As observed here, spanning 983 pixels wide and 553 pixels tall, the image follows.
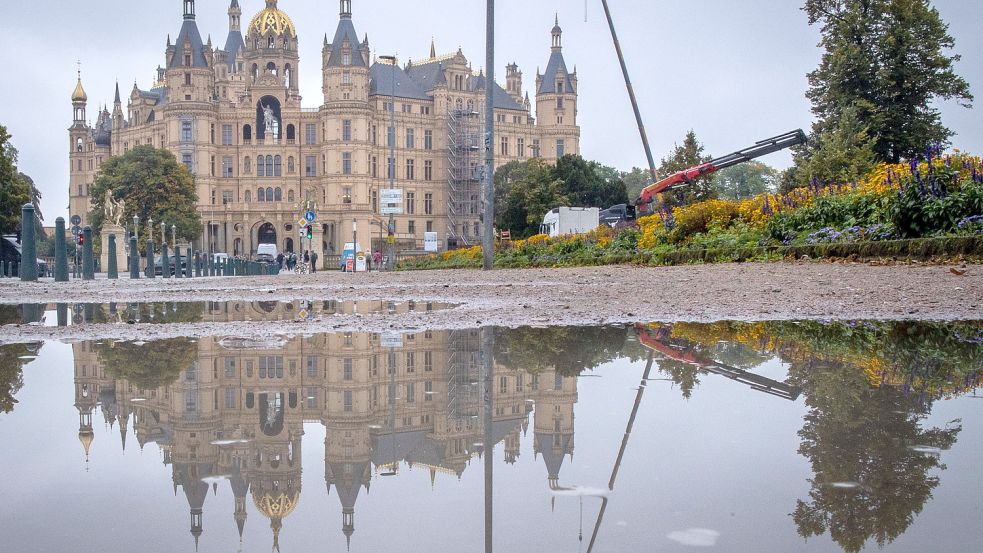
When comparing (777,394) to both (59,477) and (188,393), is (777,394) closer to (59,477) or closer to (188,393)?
(188,393)

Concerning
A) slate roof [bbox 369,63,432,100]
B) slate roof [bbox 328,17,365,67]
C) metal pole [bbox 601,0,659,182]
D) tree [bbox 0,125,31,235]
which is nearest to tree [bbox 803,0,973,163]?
metal pole [bbox 601,0,659,182]

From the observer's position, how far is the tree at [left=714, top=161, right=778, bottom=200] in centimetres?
10831

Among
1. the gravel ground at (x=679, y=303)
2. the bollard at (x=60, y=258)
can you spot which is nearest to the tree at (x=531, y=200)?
the bollard at (x=60, y=258)

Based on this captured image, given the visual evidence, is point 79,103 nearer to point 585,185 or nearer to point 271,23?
point 271,23

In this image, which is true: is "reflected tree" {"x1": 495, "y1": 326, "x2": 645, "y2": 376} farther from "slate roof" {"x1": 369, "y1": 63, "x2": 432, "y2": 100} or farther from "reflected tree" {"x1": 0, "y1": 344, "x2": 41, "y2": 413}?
"slate roof" {"x1": 369, "y1": 63, "x2": 432, "y2": 100}

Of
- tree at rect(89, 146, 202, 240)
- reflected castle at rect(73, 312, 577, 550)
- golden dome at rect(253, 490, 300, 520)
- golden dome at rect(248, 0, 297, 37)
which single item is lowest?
golden dome at rect(253, 490, 300, 520)

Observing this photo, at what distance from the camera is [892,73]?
104 ft

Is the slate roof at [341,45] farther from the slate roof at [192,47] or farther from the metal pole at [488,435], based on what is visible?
the metal pole at [488,435]

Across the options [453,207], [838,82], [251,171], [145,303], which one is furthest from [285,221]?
[145,303]

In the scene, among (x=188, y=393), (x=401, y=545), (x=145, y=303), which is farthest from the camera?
(x=145, y=303)

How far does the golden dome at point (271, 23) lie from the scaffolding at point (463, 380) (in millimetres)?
100812

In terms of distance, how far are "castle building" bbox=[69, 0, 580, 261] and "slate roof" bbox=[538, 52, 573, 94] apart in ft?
0.36

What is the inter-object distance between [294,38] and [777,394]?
103m

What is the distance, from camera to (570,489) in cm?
175
